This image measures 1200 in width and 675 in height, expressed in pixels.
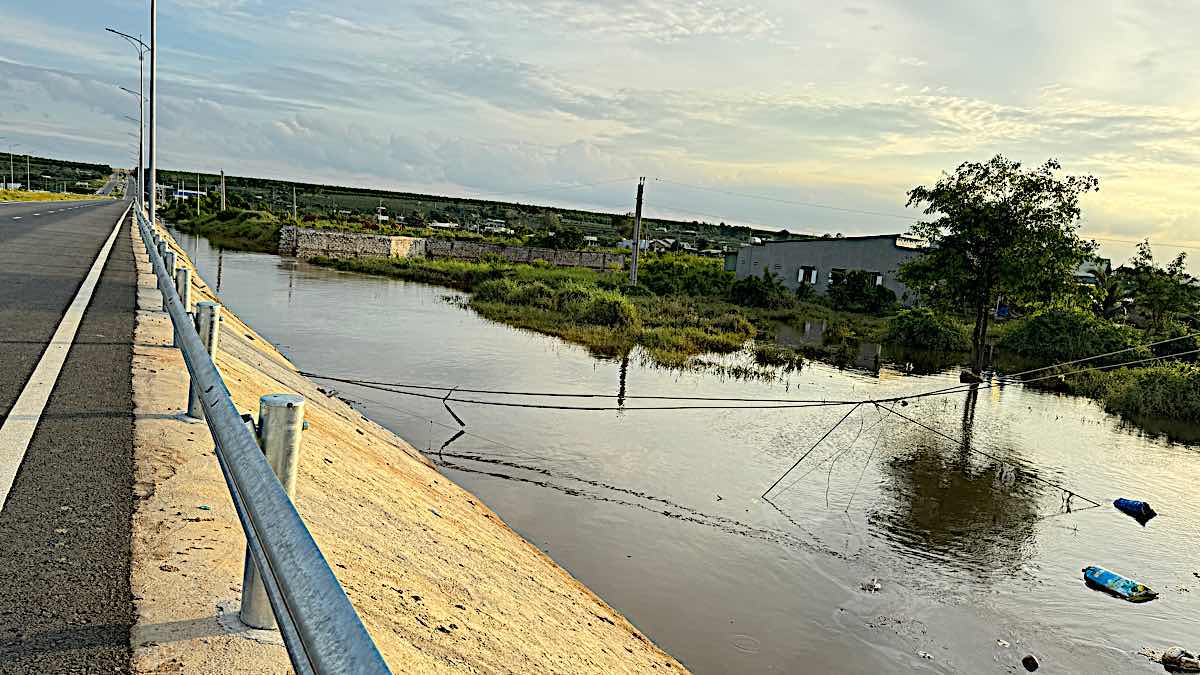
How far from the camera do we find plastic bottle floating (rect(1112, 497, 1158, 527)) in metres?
14.5

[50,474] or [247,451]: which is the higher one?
[247,451]

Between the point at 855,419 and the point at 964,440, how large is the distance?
98.0 inches

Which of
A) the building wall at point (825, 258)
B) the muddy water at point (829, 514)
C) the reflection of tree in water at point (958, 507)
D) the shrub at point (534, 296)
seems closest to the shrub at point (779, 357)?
the muddy water at point (829, 514)

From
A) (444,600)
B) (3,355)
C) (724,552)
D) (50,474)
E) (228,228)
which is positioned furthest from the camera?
(228,228)

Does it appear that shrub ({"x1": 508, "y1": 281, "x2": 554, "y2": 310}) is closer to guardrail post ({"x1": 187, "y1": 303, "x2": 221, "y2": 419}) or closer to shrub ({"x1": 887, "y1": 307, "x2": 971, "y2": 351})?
shrub ({"x1": 887, "y1": 307, "x2": 971, "y2": 351})

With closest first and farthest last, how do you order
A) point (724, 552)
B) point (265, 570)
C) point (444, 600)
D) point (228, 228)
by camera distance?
point (265, 570) → point (444, 600) → point (724, 552) → point (228, 228)

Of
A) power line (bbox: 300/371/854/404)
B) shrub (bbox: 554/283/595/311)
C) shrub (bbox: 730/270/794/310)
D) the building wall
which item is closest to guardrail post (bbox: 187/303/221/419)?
power line (bbox: 300/371/854/404)

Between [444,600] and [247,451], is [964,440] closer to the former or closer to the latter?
[444,600]

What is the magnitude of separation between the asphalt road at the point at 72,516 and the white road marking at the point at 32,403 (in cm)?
5

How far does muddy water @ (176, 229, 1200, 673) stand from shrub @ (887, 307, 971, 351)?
513 inches

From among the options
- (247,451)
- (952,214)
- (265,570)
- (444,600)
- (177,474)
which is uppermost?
(952,214)

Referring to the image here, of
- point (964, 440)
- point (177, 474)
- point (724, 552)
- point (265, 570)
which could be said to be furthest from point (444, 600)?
point (964, 440)

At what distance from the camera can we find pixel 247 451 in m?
2.77

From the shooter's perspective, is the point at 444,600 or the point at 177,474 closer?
the point at 177,474
